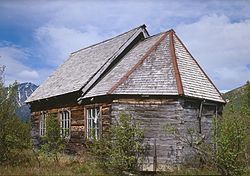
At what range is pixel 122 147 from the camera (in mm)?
A: 16344

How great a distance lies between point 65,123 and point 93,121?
357cm

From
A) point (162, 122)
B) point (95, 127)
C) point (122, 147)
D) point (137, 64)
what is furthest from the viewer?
point (95, 127)

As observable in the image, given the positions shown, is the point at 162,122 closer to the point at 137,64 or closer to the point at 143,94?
the point at 143,94

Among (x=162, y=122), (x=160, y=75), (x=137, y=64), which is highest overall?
(x=137, y=64)

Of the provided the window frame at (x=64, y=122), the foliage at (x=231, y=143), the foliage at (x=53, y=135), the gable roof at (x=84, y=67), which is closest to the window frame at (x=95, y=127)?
the gable roof at (x=84, y=67)

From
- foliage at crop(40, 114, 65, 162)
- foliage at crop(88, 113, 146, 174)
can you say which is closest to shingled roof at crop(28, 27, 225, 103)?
foliage at crop(40, 114, 65, 162)

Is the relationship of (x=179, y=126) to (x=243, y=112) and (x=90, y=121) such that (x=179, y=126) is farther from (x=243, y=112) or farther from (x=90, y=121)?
(x=90, y=121)

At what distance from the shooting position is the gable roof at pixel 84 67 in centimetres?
2294

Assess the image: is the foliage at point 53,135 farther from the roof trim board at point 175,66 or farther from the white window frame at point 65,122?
the roof trim board at point 175,66

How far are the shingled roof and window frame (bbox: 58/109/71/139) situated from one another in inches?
51.3

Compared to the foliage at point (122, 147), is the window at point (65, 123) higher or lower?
higher

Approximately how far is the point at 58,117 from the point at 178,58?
8716 mm

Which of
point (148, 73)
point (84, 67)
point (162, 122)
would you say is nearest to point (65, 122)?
point (84, 67)

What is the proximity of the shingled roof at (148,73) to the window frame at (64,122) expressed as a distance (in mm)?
1303
